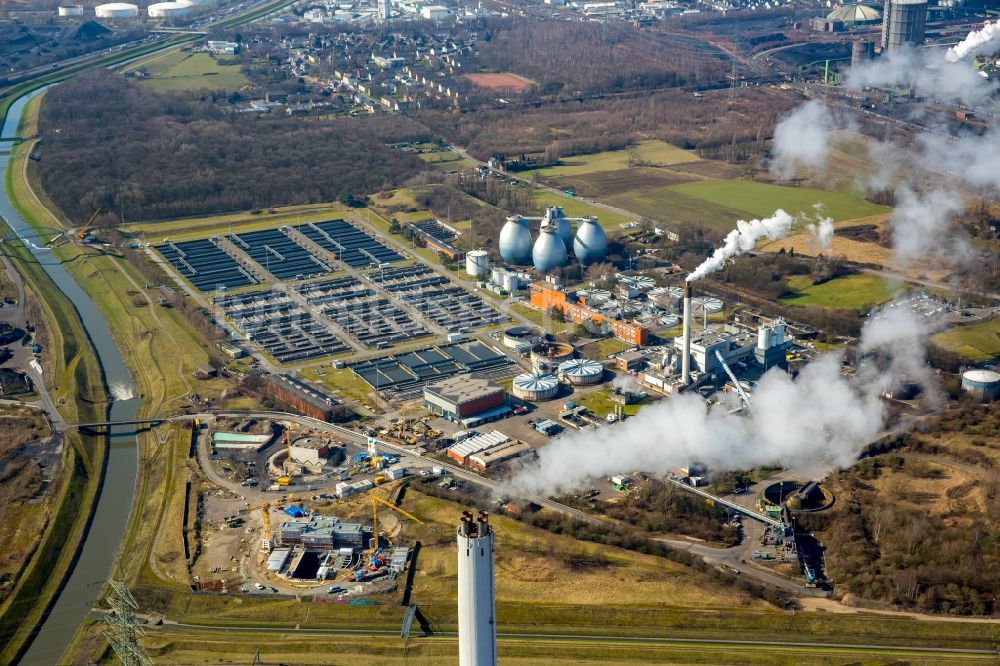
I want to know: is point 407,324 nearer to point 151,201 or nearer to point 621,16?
point 151,201

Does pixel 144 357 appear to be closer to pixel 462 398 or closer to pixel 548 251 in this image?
pixel 462 398

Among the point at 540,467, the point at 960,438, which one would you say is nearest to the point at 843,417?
the point at 960,438

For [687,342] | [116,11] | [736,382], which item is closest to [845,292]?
[736,382]

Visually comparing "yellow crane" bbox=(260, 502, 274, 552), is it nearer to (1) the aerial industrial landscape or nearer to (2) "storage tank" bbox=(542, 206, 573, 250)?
Answer: (1) the aerial industrial landscape

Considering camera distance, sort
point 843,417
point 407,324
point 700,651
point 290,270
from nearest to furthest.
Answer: point 700,651 → point 843,417 → point 407,324 → point 290,270

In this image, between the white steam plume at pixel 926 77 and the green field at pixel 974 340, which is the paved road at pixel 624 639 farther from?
the white steam plume at pixel 926 77

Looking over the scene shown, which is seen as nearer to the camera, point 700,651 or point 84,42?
point 700,651

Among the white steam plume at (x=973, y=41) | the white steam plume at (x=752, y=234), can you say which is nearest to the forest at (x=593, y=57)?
the white steam plume at (x=973, y=41)
